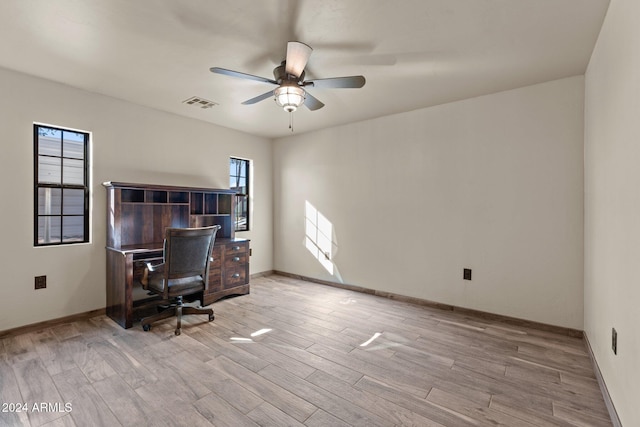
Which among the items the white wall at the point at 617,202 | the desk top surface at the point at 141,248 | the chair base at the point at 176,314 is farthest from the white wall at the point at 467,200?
the desk top surface at the point at 141,248

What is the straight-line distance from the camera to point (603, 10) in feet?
6.26

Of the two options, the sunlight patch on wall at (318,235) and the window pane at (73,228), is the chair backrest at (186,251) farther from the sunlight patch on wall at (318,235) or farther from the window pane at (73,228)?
the sunlight patch on wall at (318,235)

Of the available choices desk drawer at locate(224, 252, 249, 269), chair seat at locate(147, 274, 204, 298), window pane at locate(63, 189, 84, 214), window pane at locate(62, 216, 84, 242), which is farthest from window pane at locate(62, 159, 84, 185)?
desk drawer at locate(224, 252, 249, 269)

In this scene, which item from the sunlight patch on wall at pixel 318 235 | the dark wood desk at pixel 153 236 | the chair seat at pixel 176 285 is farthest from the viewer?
the sunlight patch on wall at pixel 318 235

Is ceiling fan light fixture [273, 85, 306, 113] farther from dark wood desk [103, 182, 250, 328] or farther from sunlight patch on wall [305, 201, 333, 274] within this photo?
sunlight patch on wall [305, 201, 333, 274]

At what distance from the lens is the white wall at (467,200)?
297 centimetres

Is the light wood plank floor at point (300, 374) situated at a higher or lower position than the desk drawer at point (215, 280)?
lower

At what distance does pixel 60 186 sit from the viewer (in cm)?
322

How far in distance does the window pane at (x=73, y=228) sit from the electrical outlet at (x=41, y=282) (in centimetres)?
43

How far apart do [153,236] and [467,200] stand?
4012 millimetres

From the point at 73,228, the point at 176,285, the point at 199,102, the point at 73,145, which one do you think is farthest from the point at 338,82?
the point at 73,228

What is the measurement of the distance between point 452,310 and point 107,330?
3.86 metres

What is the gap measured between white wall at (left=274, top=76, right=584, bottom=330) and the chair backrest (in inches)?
85.2

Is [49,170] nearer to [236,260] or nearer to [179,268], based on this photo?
[179,268]
